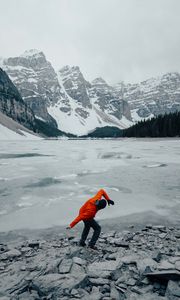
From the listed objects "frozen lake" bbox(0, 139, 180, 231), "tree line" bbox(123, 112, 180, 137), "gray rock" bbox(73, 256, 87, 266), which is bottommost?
"frozen lake" bbox(0, 139, 180, 231)

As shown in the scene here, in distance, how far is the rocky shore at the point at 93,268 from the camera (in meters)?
4.83

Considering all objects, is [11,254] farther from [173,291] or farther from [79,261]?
[173,291]

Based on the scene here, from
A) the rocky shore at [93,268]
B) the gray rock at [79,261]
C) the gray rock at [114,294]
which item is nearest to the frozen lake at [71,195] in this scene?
the rocky shore at [93,268]

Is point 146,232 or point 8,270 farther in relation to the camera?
point 146,232

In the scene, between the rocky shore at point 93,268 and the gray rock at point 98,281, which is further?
the gray rock at point 98,281

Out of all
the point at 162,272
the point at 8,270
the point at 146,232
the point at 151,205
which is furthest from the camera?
the point at 151,205

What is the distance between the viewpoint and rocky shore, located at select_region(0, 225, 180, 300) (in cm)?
483

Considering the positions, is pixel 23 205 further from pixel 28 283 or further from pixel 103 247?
pixel 28 283

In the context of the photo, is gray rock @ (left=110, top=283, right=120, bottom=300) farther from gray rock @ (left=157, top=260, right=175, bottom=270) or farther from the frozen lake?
the frozen lake

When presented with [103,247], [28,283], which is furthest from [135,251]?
[28,283]

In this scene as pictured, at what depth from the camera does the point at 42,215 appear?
10.2 metres

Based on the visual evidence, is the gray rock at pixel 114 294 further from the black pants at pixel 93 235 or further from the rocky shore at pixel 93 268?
the black pants at pixel 93 235

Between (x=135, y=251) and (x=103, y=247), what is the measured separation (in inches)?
40.2

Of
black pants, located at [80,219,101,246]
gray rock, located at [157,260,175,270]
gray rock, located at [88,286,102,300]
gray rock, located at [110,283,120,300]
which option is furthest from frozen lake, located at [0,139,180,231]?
gray rock, located at [110,283,120,300]
